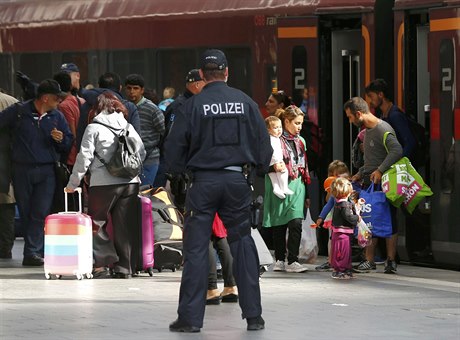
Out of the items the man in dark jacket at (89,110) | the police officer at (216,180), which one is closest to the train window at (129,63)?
the man in dark jacket at (89,110)

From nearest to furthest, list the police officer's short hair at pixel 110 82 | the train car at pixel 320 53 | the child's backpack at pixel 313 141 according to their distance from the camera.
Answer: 1. the train car at pixel 320 53
2. the police officer's short hair at pixel 110 82
3. the child's backpack at pixel 313 141

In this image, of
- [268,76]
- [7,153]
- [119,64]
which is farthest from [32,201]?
[119,64]

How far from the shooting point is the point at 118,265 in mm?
15492

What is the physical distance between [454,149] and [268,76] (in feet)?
10.9

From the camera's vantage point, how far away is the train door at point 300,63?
18.2 meters

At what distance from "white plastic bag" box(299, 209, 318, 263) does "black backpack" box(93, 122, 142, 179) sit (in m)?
2.00

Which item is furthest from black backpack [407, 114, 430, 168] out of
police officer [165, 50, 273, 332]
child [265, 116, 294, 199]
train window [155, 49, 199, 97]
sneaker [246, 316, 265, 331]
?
sneaker [246, 316, 265, 331]

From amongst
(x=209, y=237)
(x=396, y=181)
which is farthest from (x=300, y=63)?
(x=209, y=237)

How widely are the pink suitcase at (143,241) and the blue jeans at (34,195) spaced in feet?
4.78

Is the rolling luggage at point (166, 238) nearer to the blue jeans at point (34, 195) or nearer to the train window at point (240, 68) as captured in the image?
the blue jeans at point (34, 195)

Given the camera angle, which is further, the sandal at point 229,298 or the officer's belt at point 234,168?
the sandal at point 229,298

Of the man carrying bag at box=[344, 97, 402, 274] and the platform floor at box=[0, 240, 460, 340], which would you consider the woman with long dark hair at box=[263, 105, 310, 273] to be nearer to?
the platform floor at box=[0, 240, 460, 340]

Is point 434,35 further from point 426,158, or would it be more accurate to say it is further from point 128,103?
point 128,103

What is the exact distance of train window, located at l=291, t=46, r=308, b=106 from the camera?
Answer: 18469 mm
